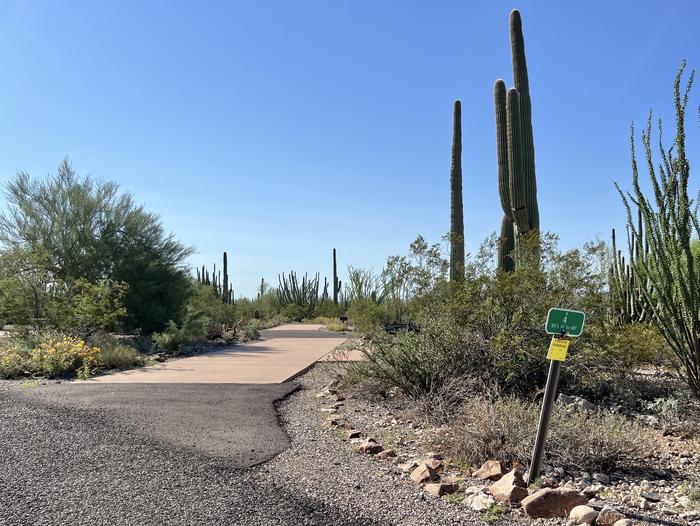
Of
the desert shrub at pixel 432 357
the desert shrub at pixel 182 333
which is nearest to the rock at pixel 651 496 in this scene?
the desert shrub at pixel 432 357

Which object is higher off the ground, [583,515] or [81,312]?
[81,312]

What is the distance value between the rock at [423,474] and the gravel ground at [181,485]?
0.46ft

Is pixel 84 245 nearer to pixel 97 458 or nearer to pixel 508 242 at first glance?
pixel 508 242

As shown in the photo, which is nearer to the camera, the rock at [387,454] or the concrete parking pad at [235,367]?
the rock at [387,454]

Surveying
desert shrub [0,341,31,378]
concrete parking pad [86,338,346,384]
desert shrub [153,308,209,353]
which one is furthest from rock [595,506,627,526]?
desert shrub [153,308,209,353]

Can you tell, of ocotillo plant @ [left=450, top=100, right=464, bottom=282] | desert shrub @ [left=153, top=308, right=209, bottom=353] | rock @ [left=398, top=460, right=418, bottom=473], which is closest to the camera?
rock @ [left=398, top=460, right=418, bottom=473]

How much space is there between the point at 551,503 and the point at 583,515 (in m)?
0.23

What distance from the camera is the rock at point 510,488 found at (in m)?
4.21

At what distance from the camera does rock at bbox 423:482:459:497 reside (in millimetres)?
4426

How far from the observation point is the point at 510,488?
14.0 feet

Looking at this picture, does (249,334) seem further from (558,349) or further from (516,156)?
(558,349)

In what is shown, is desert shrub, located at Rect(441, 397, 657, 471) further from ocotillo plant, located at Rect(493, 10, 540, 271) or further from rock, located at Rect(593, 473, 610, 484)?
ocotillo plant, located at Rect(493, 10, 540, 271)

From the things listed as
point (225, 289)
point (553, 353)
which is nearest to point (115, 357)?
point (553, 353)

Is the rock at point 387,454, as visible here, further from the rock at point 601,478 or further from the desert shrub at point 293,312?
the desert shrub at point 293,312
